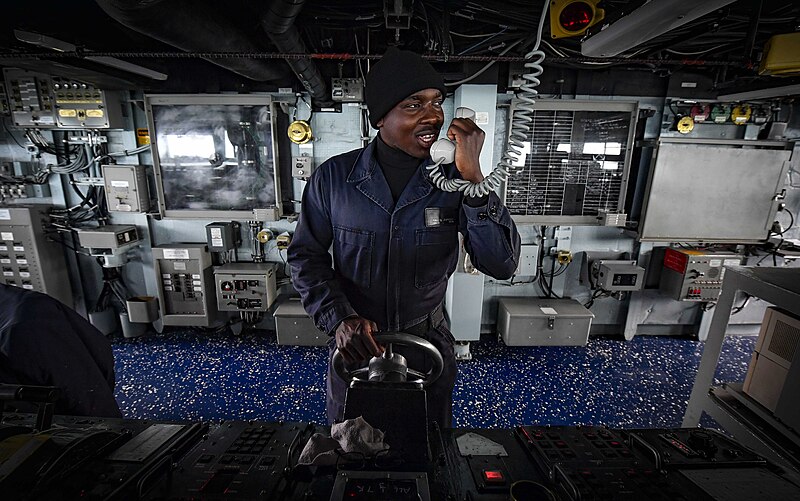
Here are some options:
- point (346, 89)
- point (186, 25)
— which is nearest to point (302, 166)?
point (346, 89)

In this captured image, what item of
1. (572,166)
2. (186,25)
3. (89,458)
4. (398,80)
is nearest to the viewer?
(89,458)

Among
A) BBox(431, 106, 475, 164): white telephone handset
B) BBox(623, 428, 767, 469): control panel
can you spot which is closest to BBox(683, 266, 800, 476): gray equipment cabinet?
BBox(623, 428, 767, 469): control panel

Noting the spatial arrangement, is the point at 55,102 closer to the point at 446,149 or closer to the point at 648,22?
the point at 446,149

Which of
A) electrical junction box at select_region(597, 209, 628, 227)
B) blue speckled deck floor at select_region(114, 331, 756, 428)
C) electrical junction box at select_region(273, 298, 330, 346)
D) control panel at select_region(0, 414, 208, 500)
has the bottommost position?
blue speckled deck floor at select_region(114, 331, 756, 428)

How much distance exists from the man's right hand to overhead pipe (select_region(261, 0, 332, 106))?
148 centimetres

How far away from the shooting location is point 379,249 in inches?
57.6

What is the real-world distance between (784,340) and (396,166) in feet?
6.42

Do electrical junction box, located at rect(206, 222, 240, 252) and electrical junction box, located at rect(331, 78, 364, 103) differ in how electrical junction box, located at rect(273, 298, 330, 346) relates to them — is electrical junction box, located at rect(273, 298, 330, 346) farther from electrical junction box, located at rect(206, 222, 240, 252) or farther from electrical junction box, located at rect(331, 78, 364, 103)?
electrical junction box, located at rect(331, 78, 364, 103)

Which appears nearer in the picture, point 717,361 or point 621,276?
point 717,361

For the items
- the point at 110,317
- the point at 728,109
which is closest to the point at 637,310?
the point at 728,109

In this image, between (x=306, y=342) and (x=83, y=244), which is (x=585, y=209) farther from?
(x=83, y=244)

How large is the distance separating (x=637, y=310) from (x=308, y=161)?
3.84m

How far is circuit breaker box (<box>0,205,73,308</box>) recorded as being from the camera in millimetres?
3471

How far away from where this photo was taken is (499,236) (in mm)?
1218
